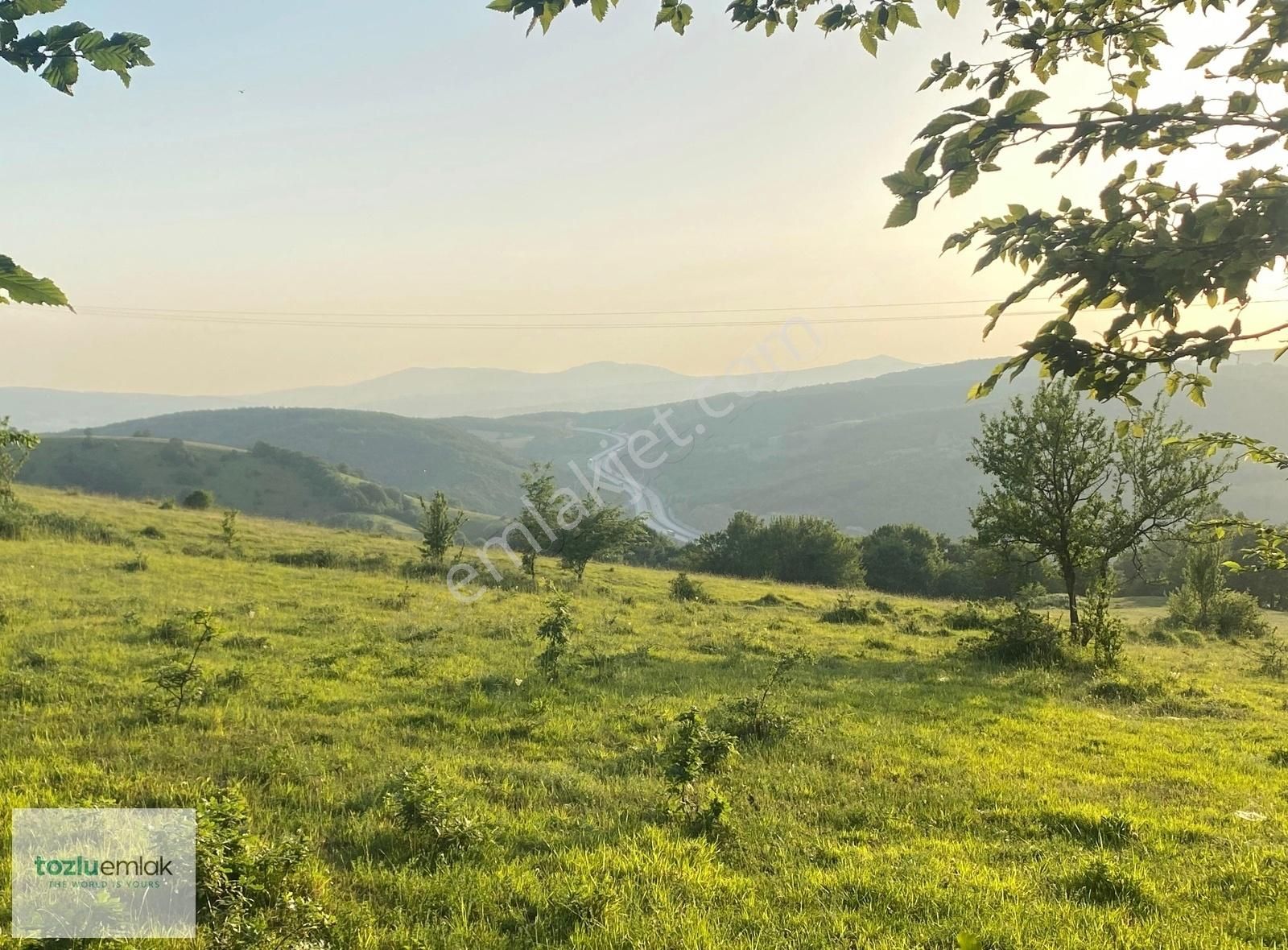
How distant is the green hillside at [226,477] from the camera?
131 meters

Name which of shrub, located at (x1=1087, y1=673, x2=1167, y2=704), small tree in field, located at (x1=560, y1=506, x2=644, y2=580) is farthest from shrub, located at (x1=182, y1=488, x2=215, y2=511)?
shrub, located at (x1=1087, y1=673, x2=1167, y2=704)

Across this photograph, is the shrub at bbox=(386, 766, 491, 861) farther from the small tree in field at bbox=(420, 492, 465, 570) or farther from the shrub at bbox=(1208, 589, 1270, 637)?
the shrub at bbox=(1208, 589, 1270, 637)

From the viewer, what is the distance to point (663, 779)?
8.70 metres

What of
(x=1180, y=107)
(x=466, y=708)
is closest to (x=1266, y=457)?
(x=1180, y=107)

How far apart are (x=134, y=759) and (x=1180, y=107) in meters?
11.5

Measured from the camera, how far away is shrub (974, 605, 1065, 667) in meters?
18.4

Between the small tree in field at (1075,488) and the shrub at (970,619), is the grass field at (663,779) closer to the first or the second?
the small tree in field at (1075,488)

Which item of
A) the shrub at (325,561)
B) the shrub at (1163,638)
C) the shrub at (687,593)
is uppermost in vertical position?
the shrub at (325,561)

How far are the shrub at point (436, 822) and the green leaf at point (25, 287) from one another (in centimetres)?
575

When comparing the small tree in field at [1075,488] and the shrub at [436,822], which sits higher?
the small tree in field at [1075,488]

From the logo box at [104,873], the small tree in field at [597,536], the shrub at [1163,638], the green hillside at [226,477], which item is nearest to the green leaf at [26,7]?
the logo box at [104,873]

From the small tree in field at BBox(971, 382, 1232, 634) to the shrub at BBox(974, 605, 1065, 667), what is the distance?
6.31 ft

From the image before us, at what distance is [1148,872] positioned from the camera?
21.0ft

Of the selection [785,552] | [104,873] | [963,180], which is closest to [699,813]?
[104,873]
